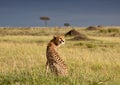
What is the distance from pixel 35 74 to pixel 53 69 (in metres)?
0.93

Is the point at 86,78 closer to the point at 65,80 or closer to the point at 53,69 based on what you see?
the point at 65,80

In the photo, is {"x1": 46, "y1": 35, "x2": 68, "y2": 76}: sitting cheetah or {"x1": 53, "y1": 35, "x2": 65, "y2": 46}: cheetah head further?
{"x1": 53, "y1": 35, "x2": 65, "y2": 46}: cheetah head

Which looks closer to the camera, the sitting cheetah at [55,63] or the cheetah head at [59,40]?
the sitting cheetah at [55,63]

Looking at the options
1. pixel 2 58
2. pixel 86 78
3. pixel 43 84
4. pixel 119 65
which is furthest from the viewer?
pixel 2 58

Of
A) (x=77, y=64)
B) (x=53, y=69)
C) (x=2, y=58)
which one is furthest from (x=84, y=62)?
(x=53, y=69)

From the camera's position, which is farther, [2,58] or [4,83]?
[2,58]

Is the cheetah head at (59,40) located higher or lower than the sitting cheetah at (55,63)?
higher

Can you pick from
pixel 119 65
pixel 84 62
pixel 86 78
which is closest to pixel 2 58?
pixel 84 62

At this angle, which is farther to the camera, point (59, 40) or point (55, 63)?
point (59, 40)

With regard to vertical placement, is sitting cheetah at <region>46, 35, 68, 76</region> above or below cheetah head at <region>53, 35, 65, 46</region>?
below

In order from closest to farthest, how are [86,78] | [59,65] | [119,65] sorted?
[86,78] < [59,65] < [119,65]

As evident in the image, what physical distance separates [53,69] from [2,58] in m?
8.28

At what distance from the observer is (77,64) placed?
15008 millimetres

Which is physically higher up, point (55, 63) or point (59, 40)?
point (59, 40)
